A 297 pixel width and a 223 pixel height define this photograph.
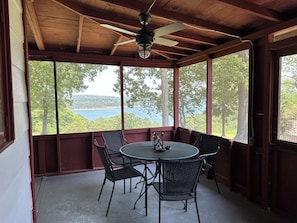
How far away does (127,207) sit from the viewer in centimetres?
299

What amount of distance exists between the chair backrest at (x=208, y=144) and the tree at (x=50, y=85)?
2535 mm

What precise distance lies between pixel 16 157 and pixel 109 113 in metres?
3.31

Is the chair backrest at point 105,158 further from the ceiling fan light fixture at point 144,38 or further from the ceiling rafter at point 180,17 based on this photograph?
the ceiling rafter at point 180,17

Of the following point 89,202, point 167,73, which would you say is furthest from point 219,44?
point 89,202

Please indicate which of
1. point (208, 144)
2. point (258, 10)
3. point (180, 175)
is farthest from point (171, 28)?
point (208, 144)

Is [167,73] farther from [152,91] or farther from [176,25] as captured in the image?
[176,25]

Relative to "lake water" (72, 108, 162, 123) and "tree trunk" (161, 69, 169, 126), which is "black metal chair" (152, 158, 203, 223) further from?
"tree trunk" (161, 69, 169, 126)

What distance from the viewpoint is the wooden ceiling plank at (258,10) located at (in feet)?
7.50

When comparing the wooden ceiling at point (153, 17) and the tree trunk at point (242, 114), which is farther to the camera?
the tree trunk at point (242, 114)

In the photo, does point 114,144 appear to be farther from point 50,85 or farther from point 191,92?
point 191,92

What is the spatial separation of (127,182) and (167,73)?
8.94ft

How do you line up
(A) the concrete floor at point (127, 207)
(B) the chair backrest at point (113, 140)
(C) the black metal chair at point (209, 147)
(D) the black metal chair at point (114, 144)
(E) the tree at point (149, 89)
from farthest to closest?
(E) the tree at point (149, 89)
(B) the chair backrest at point (113, 140)
(D) the black metal chair at point (114, 144)
(C) the black metal chair at point (209, 147)
(A) the concrete floor at point (127, 207)

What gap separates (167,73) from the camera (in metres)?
5.28

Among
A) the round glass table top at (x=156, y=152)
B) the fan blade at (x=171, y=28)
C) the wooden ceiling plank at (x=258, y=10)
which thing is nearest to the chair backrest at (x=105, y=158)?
the round glass table top at (x=156, y=152)
